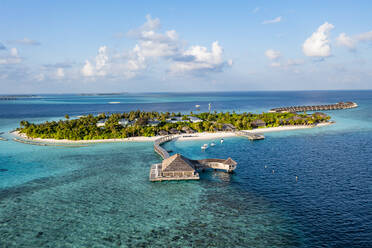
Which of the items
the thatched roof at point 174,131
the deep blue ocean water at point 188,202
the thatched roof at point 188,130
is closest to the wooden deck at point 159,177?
the deep blue ocean water at point 188,202

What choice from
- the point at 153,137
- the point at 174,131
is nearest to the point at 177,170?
the point at 153,137

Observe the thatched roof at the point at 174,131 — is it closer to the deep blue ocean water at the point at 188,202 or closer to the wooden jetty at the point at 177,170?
the deep blue ocean water at the point at 188,202

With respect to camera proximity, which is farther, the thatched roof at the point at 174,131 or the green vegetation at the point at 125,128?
the thatched roof at the point at 174,131

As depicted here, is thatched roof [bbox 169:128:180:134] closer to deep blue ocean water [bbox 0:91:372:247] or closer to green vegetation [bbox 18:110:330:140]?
green vegetation [bbox 18:110:330:140]

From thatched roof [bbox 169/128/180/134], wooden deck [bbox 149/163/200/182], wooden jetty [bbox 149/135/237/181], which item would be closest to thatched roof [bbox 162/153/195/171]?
wooden jetty [bbox 149/135/237/181]

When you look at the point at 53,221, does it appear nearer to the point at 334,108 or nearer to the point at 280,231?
the point at 280,231

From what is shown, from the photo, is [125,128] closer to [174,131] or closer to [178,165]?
[174,131]

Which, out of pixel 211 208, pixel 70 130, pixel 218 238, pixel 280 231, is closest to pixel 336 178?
pixel 280 231

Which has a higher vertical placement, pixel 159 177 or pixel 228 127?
pixel 228 127
